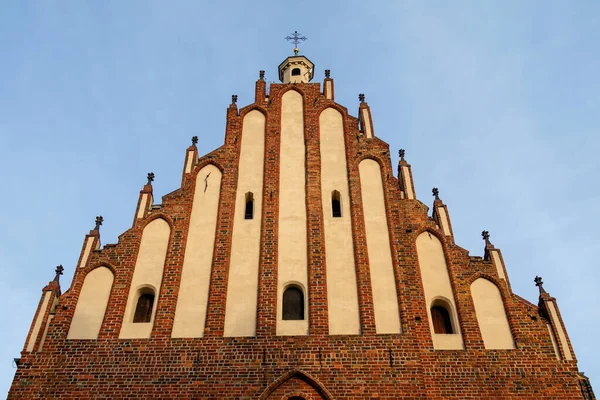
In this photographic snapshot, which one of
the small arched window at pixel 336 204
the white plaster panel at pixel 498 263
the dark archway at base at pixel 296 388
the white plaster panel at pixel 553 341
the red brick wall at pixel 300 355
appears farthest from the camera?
the small arched window at pixel 336 204

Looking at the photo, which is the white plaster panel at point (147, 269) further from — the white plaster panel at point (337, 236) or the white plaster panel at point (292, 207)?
the white plaster panel at point (337, 236)

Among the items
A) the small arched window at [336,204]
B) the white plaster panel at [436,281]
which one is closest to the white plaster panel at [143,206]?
the small arched window at [336,204]

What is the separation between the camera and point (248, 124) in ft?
51.6

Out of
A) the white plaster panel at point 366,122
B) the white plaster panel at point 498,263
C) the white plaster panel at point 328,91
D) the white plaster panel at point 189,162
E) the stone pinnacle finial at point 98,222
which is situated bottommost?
the white plaster panel at point 498,263

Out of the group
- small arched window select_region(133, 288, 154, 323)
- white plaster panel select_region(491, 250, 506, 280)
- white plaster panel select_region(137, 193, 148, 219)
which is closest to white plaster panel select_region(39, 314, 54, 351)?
small arched window select_region(133, 288, 154, 323)

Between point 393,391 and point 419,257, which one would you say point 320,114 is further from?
point 393,391

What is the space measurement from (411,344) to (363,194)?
4.00 meters

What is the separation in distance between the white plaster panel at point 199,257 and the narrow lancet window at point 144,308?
63 cm

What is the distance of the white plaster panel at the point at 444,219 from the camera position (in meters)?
13.5

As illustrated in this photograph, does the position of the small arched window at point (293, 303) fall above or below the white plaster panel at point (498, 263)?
below

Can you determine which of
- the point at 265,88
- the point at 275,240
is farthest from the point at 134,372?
the point at 265,88

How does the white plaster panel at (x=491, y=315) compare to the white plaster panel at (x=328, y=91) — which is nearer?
the white plaster panel at (x=491, y=315)

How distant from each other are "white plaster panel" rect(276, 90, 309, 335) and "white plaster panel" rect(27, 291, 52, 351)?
4.79 m

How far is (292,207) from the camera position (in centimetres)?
1366
